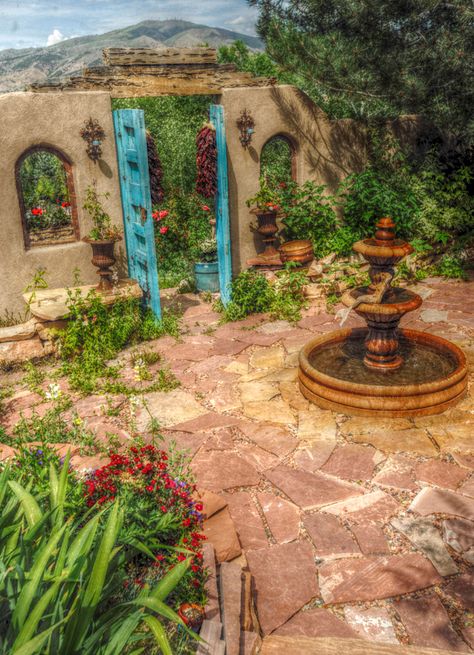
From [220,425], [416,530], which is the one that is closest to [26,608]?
[416,530]

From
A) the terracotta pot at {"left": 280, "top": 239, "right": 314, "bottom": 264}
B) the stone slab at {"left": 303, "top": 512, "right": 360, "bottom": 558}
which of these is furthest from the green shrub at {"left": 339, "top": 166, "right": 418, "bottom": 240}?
the stone slab at {"left": 303, "top": 512, "right": 360, "bottom": 558}

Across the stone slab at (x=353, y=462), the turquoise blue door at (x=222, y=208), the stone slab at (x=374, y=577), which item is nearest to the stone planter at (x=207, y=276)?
the turquoise blue door at (x=222, y=208)

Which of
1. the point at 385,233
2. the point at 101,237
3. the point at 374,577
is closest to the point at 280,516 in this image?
the point at 374,577

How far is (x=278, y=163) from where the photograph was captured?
12211 mm

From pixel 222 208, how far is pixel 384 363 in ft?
11.2

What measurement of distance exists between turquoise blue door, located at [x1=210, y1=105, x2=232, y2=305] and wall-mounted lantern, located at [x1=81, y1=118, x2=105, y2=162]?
4.83ft

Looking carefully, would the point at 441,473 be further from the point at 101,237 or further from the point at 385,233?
the point at 101,237

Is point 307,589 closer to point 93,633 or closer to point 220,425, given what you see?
point 93,633

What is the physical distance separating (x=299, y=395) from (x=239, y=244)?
12.3 ft

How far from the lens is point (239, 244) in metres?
8.85

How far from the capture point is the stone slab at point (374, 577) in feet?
10.9

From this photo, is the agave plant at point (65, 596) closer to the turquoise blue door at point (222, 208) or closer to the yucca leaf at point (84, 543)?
the yucca leaf at point (84, 543)

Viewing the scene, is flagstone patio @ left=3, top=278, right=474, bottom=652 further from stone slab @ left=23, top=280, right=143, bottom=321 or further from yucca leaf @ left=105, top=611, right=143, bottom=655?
yucca leaf @ left=105, top=611, right=143, bottom=655

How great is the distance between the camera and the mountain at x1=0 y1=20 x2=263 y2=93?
2736 inches
